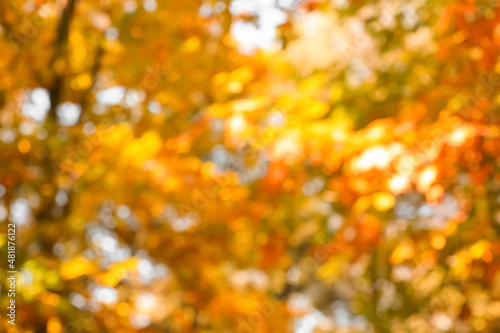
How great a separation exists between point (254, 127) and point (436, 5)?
4.41 feet

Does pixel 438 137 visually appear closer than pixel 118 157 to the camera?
Yes

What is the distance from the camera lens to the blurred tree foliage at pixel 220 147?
262 centimetres

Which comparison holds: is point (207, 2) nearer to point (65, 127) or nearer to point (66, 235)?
point (65, 127)

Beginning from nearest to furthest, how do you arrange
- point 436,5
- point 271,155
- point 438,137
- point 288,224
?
point 438,137
point 271,155
point 436,5
point 288,224

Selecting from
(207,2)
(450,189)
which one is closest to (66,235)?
(207,2)

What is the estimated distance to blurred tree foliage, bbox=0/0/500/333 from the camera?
2623mm

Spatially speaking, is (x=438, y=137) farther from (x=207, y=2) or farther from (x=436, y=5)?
(x=207, y=2)

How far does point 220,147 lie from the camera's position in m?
3.41

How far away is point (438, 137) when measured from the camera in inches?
96.0

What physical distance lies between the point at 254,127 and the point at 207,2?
83 cm

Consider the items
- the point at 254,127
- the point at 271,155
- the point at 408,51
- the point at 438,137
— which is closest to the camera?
the point at 438,137

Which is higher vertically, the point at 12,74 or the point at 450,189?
the point at 12,74

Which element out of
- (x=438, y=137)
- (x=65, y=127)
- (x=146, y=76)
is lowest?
(x=438, y=137)

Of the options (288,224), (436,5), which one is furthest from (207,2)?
(288,224)
